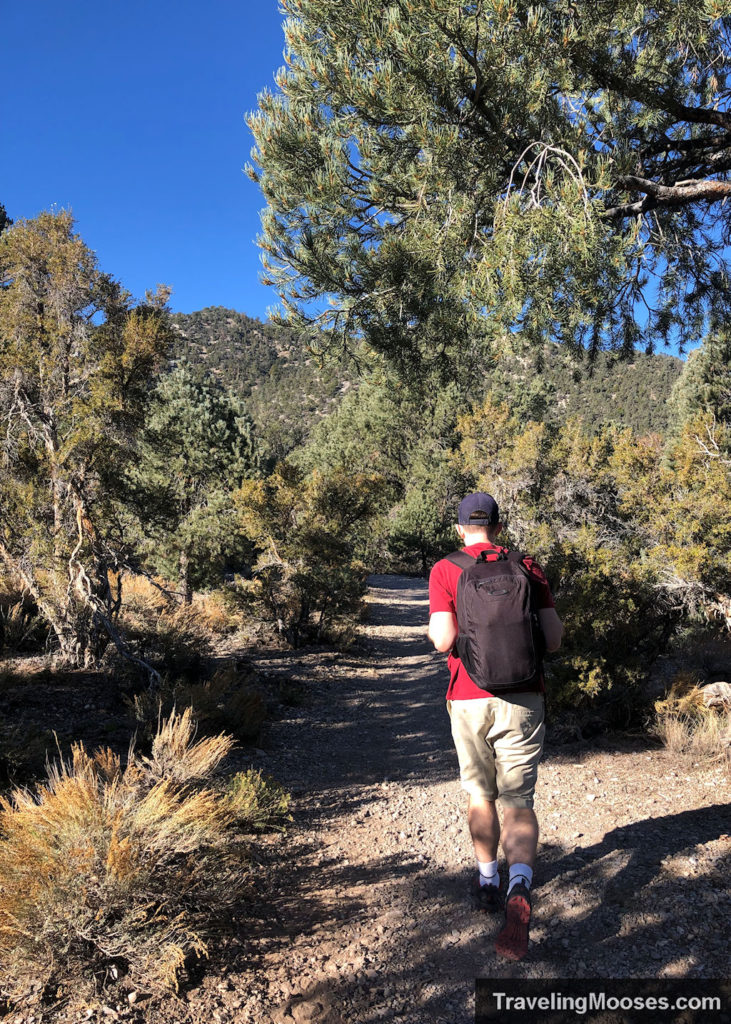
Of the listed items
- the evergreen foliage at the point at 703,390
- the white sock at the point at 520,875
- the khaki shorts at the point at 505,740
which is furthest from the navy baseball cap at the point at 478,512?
the evergreen foliage at the point at 703,390

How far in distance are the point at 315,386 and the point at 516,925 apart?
209ft

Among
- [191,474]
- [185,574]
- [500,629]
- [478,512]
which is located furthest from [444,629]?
[191,474]

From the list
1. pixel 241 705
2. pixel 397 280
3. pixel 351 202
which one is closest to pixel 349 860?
pixel 241 705

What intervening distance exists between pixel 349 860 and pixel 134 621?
5375mm

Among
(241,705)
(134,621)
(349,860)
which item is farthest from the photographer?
(134,621)

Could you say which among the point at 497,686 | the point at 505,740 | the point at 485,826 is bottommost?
the point at 485,826

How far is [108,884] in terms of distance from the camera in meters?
2.46

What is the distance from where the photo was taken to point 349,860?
3.53m

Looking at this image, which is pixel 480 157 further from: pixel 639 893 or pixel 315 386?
pixel 315 386

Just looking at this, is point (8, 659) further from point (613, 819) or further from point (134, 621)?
point (613, 819)

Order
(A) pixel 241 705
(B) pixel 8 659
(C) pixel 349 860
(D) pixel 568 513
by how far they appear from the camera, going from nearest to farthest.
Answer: (C) pixel 349 860 < (A) pixel 241 705 < (B) pixel 8 659 < (D) pixel 568 513

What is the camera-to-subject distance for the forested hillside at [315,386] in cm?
2736

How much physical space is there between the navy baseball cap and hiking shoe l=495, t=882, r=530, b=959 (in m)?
1.49

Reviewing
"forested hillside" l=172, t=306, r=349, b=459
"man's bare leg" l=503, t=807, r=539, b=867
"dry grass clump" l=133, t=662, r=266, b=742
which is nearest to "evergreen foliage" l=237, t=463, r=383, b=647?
"dry grass clump" l=133, t=662, r=266, b=742
